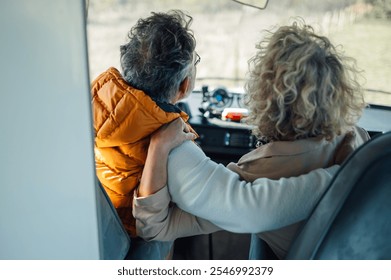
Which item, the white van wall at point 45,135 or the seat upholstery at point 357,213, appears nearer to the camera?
the white van wall at point 45,135

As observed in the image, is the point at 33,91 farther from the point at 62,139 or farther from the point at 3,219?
the point at 3,219

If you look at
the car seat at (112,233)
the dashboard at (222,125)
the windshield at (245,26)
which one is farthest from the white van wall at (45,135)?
the dashboard at (222,125)

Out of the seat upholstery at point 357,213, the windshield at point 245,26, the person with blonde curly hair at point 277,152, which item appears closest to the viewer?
the seat upholstery at point 357,213

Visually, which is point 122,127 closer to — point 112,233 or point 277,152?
point 112,233

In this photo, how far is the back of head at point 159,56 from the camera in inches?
51.2

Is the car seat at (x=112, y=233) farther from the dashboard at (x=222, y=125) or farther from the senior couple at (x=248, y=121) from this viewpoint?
the dashboard at (x=222, y=125)

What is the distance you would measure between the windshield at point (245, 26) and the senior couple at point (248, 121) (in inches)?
30.3

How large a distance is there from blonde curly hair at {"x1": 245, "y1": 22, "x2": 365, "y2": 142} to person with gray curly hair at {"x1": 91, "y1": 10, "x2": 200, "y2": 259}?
9.1 inches

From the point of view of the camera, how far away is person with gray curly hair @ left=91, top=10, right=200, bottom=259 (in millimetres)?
1249

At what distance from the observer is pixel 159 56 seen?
1299 mm

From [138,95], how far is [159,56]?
14 cm

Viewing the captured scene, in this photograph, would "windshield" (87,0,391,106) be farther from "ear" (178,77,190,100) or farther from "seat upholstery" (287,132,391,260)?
"seat upholstery" (287,132,391,260)

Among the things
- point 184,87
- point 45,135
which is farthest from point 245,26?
point 45,135

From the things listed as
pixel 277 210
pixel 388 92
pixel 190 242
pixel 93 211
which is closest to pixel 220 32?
pixel 388 92
